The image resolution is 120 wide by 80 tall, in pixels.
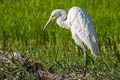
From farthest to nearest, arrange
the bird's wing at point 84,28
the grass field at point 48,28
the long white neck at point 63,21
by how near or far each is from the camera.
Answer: the grass field at point 48,28 → the long white neck at point 63,21 → the bird's wing at point 84,28

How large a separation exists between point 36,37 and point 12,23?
81cm

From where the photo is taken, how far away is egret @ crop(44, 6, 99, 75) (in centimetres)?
612

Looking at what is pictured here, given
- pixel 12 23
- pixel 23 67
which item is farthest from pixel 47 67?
pixel 12 23

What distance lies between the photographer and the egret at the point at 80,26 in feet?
20.1

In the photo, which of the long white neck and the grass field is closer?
the long white neck

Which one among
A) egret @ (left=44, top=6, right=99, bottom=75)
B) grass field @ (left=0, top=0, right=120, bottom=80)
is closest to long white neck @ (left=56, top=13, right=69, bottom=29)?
egret @ (left=44, top=6, right=99, bottom=75)


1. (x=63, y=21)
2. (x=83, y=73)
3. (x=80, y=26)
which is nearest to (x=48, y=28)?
(x=63, y=21)

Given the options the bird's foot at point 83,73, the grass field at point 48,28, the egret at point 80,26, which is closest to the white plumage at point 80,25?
the egret at point 80,26

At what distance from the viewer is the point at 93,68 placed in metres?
4.63

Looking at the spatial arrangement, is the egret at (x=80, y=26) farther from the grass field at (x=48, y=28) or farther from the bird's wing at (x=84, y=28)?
the grass field at (x=48, y=28)

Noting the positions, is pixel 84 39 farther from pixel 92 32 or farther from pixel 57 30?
pixel 57 30

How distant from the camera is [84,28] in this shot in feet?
20.3

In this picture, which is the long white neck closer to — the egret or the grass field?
the egret

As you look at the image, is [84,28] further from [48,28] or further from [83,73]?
[48,28]
